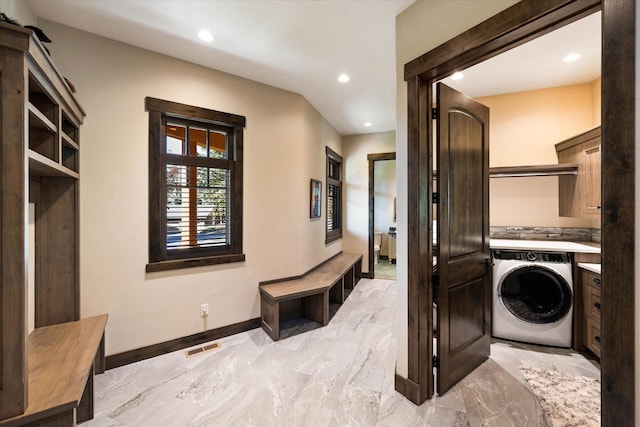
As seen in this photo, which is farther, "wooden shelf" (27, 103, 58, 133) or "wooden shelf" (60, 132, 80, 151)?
"wooden shelf" (60, 132, 80, 151)

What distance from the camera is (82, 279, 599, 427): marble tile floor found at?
67.6 inches

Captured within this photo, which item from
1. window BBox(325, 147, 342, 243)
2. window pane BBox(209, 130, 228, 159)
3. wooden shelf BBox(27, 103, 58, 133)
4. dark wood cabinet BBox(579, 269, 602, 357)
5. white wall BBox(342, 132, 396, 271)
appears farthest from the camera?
white wall BBox(342, 132, 396, 271)

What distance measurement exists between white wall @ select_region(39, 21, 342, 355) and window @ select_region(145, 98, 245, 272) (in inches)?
3.3

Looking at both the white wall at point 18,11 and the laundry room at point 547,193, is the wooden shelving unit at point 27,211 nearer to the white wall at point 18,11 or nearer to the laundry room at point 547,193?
the white wall at point 18,11

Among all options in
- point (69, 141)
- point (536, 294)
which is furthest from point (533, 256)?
point (69, 141)

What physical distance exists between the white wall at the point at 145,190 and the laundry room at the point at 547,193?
231cm

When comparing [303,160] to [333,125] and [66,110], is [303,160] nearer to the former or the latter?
[333,125]

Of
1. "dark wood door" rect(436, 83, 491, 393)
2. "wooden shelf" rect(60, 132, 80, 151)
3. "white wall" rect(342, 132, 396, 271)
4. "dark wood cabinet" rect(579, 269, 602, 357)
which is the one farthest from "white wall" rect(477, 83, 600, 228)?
"wooden shelf" rect(60, 132, 80, 151)

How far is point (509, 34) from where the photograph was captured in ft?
4.44

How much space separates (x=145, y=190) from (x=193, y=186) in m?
0.43

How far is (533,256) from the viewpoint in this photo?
2.58m

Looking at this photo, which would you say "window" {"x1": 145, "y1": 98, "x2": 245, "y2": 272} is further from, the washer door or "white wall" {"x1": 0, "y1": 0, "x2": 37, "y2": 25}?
the washer door

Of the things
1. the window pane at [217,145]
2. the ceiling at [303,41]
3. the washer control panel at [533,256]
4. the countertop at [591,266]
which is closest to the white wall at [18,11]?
the ceiling at [303,41]

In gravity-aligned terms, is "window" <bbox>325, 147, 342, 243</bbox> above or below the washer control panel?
above
